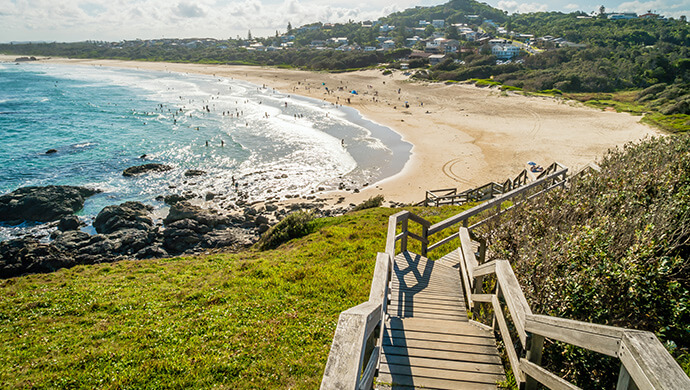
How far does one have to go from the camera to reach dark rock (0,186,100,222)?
25328 millimetres

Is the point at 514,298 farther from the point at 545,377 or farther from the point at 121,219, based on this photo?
the point at 121,219

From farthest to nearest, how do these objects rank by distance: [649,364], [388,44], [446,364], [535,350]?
[388,44] → [446,364] → [535,350] → [649,364]

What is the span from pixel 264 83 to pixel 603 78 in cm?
7491

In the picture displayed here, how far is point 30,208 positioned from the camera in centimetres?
2556

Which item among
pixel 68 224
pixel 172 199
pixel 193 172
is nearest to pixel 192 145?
pixel 193 172

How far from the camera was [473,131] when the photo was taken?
44312mm

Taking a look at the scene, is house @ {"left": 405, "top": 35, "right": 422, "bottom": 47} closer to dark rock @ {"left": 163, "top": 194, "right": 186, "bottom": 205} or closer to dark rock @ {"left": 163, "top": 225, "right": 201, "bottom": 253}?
dark rock @ {"left": 163, "top": 194, "right": 186, "bottom": 205}

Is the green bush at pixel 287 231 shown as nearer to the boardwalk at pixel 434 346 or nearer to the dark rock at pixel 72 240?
the boardwalk at pixel 434 346

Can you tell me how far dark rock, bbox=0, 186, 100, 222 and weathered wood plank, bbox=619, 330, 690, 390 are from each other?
32.3 metres

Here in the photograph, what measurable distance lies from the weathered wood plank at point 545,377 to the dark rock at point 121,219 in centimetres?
2492

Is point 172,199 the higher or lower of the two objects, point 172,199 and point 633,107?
the lower

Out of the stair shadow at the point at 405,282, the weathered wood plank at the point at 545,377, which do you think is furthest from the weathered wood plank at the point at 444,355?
the stair shadow at the point at 405,282

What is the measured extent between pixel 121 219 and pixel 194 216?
185 inches

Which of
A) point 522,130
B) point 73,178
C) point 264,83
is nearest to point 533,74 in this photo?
point 522,130
